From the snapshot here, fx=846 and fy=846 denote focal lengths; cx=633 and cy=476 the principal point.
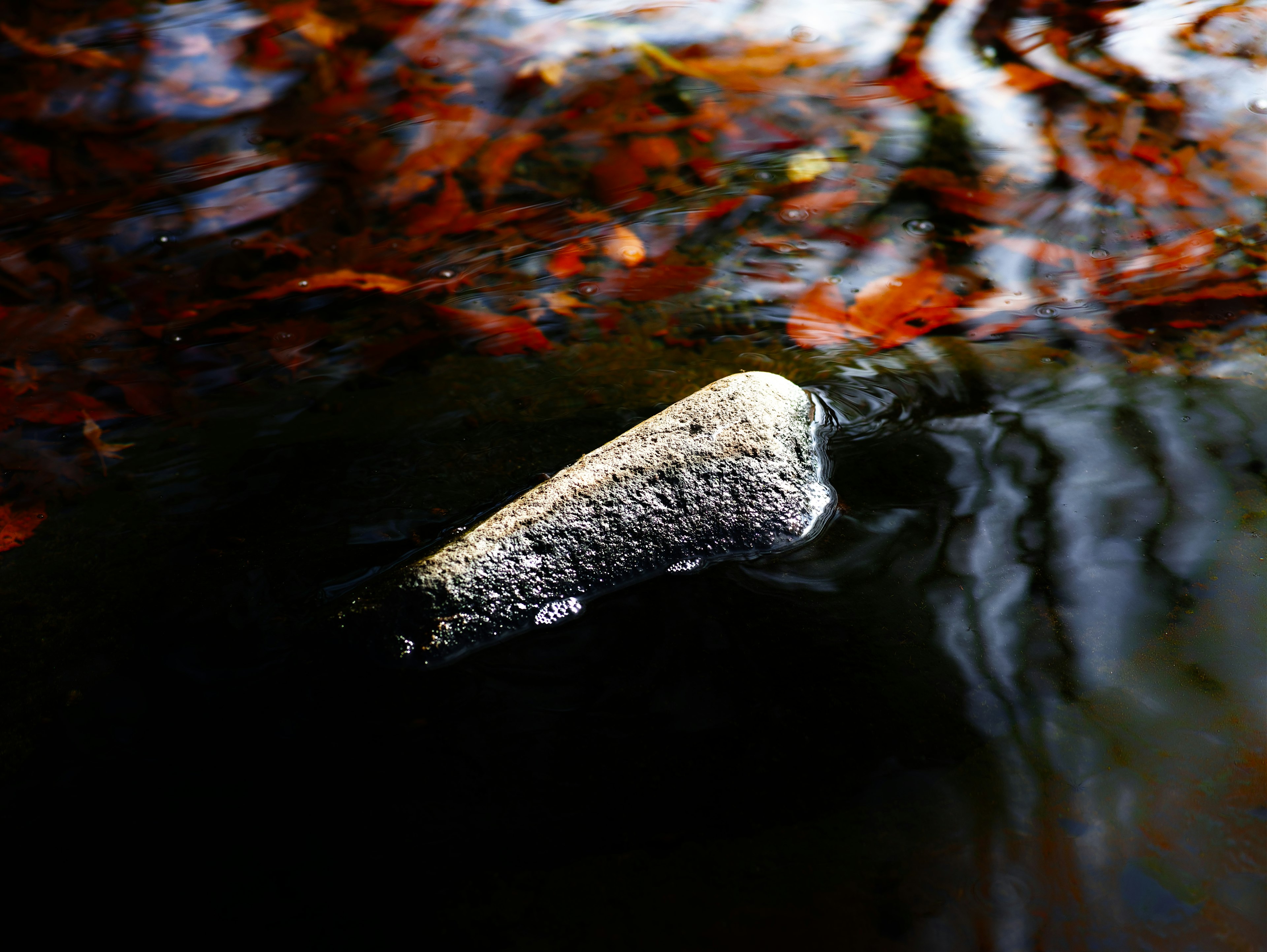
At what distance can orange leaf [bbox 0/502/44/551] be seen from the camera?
200cm

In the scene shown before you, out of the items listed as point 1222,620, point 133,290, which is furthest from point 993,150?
point 133,290

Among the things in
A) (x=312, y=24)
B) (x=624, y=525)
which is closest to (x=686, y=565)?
(x=624, y=525)

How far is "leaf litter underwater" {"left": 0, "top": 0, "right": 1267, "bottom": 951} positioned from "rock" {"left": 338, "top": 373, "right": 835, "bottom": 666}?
6 centimetres

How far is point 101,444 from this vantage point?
2246 millimetres

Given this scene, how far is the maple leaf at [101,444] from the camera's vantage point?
2213 millimetres

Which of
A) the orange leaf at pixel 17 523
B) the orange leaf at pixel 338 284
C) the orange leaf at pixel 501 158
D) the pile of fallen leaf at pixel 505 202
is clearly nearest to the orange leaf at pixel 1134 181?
the pile of fallen leaf at pixel 505 202

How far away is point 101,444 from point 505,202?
156cm

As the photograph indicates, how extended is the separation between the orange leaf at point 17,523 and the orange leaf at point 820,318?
2.06 m

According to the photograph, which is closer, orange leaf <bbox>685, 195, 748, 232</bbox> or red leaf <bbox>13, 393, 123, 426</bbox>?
red leaf <bbox>13, 393, 123, 426</bbox>

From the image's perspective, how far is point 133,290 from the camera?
2717 mm

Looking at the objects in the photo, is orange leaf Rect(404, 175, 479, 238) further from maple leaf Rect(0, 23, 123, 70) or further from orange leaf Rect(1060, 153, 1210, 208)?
orange leaf Rect(1060, 153, 1210, 208)

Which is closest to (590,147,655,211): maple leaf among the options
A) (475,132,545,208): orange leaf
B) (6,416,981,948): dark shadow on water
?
(475,132,545,208): orange leaf

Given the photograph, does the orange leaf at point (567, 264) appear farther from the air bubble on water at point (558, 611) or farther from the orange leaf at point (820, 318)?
the air bubble on water at point (558, 611)

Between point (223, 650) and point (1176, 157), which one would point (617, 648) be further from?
point (1176, 157)
